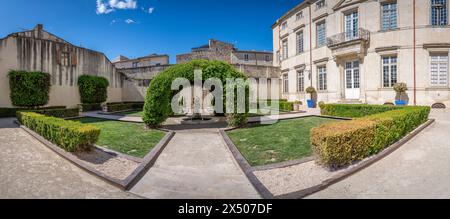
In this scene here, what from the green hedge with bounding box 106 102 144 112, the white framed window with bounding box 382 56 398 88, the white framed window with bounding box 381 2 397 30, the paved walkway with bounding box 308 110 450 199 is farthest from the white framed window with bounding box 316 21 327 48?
the green hedge with bounding box 106 102 144 112

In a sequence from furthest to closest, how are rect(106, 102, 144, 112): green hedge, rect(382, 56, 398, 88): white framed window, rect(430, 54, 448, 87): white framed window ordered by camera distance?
rect(106, 102, 144, 112): green hedge < rect(382, 56, 398, 88): white framed window < rect(430, 54, 448, 87): white framed window

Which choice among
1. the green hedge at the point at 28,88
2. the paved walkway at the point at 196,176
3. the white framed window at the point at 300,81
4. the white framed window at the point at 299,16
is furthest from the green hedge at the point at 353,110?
the green hedge at the point at 28,88

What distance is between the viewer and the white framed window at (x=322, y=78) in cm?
2232

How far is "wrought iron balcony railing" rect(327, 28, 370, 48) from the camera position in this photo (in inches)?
729

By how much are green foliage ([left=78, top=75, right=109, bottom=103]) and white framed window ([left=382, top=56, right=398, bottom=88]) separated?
26268mm

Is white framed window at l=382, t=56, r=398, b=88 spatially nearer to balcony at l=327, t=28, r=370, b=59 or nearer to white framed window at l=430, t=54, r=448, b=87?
balcony at l=327, t=28, r=370, b=59

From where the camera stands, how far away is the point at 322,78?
2272cm

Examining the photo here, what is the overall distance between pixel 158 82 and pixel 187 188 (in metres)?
7.57

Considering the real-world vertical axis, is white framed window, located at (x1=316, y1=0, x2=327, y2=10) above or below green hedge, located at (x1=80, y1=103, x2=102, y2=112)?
above

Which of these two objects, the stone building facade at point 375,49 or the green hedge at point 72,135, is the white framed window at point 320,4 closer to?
A: the stone building facade at point 375,49

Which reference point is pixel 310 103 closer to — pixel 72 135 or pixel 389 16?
pixel 389 16

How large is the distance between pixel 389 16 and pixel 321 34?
19.0ft

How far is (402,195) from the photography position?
403cm
